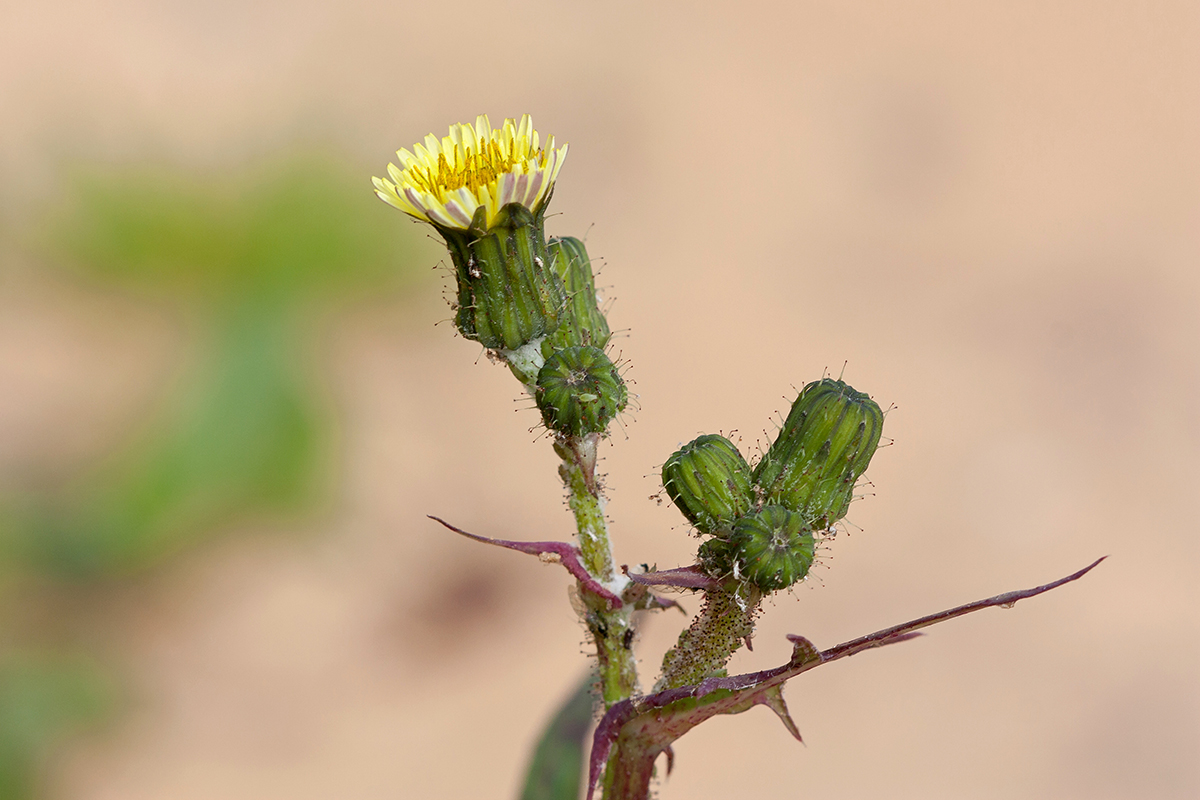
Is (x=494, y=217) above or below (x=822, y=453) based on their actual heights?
above

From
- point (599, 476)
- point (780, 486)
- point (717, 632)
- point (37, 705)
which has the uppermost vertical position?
point (37, 705)

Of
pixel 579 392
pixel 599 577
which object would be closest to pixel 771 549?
pixel 599 577

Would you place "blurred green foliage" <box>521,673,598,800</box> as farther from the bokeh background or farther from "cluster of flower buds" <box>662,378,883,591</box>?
the bokeh background

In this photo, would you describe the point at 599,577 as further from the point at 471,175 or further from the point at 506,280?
the point at 471,175

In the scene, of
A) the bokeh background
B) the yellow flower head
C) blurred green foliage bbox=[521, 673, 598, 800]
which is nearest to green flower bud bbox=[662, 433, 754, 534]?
the yellow flower head

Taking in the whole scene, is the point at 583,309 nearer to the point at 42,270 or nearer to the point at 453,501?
the point at 453,501

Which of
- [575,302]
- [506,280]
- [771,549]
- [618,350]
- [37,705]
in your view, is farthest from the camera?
[618,350]

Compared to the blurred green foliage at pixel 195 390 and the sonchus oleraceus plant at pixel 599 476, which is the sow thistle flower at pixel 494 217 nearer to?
the sonchus oleraceus plant at pixel 599 476

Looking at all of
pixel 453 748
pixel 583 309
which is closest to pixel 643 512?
pixel 453 748
